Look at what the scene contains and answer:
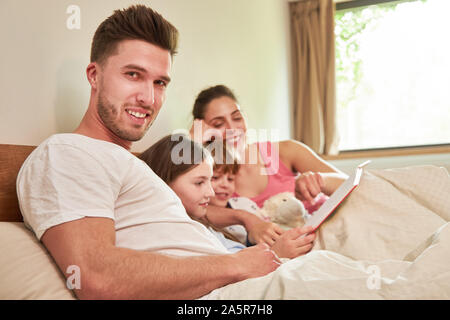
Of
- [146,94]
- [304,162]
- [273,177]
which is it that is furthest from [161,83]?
[304,162]

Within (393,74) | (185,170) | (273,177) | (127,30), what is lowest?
(273,177)

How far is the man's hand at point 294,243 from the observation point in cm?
112

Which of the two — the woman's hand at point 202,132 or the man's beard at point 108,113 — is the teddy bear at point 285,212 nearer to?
the woman's hand at point 202,132

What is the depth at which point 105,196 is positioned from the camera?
77cm

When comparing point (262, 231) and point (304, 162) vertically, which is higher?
point (304, 162)

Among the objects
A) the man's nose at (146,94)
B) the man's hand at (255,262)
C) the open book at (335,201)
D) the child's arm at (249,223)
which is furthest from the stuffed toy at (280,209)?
the man's nose at (146,94)

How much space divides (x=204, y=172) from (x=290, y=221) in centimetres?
46

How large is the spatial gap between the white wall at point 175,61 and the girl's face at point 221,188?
31 centimetres

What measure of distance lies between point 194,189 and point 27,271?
650mm

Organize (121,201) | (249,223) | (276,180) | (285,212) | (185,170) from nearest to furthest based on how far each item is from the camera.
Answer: (121,201)
(185,170)
(249,223)
(285,212)
(276,180)

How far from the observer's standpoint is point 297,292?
66 cm

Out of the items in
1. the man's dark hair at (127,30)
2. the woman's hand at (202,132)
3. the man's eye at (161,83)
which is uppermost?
the man's dark hair at (127,30)

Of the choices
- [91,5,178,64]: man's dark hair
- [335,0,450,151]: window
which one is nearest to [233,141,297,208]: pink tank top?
[91,5,178,64]: man's dark hair

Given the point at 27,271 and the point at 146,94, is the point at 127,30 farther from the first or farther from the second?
the point at 27,271
